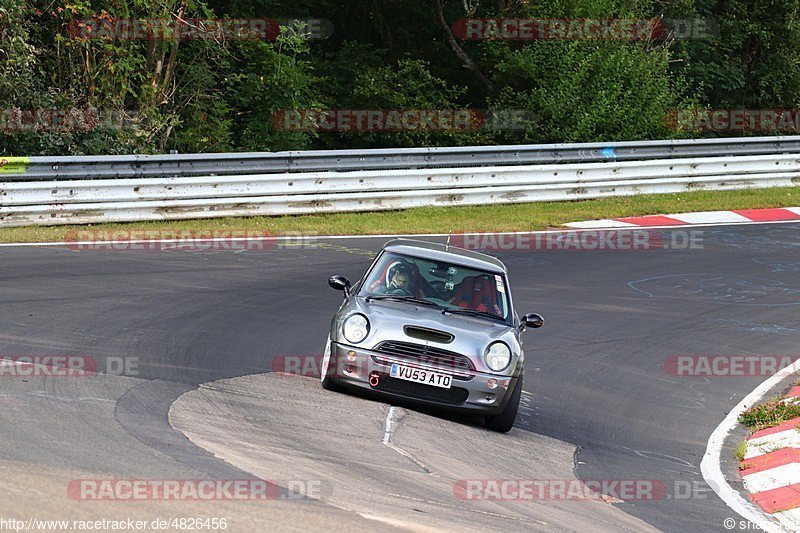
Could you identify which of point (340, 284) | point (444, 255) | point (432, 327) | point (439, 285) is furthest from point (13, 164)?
point (432, 327)

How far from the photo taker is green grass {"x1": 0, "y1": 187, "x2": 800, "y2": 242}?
17.5 meters

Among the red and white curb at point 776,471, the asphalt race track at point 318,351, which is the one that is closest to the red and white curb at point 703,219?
the asphalt race track at point 318,351

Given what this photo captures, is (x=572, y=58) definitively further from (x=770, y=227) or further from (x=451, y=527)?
(x=451, y=527)

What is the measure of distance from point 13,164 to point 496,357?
1035 cm

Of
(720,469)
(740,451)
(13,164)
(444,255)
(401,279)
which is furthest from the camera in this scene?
(13,164)

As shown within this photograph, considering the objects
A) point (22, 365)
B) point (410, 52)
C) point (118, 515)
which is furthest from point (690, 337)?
point (410, 52)

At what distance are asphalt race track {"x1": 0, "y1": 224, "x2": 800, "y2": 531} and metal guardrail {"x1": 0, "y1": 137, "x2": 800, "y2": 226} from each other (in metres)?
2.14

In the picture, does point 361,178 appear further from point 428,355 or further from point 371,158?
point 428,355

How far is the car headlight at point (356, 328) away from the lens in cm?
920

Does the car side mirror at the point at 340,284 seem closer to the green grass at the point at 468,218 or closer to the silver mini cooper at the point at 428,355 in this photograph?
the silver mini cooper at the point at 428,355

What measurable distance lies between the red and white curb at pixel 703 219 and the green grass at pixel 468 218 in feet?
0.96

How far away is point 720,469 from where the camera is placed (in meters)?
9.49

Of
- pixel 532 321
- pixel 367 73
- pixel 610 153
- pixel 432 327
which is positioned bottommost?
pixel 532 321

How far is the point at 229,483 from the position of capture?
20.5ft
